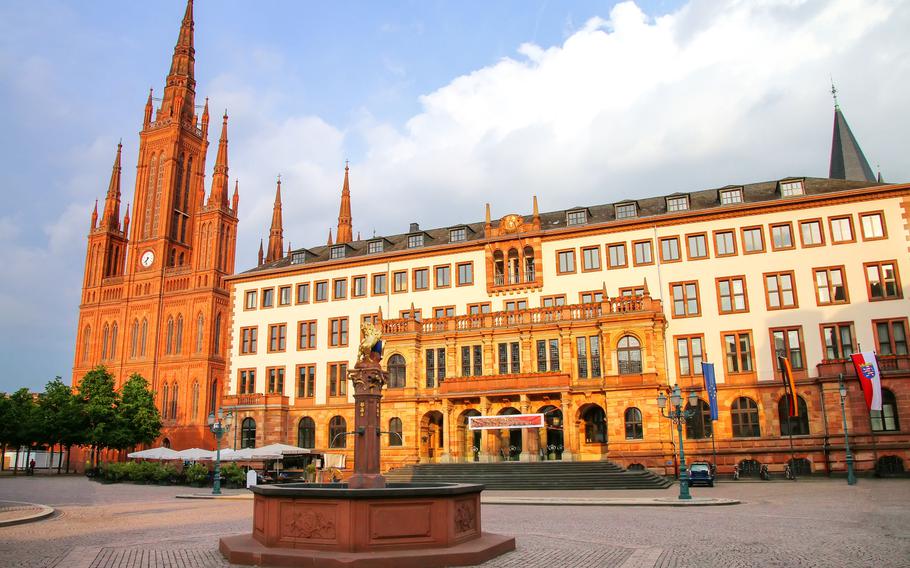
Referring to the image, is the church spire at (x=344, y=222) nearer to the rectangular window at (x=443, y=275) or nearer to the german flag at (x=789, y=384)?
the rectangular window at (x=443, y=275)

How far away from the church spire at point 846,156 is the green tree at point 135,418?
220ft

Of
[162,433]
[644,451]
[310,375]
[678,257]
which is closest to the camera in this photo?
[644,451]

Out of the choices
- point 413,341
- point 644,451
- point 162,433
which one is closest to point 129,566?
point 644,451

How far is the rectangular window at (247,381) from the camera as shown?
60.3 m

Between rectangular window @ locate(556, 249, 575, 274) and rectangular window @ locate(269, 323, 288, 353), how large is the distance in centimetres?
2438

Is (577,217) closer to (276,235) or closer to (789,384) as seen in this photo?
(789,384)

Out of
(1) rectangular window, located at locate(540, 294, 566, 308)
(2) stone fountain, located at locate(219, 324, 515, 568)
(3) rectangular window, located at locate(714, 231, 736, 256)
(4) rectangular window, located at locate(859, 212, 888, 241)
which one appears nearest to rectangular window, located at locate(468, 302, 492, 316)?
(1) rectangular window, located at locate(540, 294, 566, 308)

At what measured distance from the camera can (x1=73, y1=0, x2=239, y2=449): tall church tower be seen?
8294 centimetres

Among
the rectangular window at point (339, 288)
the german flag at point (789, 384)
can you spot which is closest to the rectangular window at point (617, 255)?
the german flag at point (789, 384)

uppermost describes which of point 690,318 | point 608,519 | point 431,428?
point 690,318

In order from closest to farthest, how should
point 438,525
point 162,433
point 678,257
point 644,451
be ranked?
1. point 438,525
2. point 644,451
3. point 678,257
4. point 162,433

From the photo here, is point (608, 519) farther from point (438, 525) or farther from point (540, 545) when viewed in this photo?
point (438, 525)

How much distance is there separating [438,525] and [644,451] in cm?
3027

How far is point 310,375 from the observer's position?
58188mm
